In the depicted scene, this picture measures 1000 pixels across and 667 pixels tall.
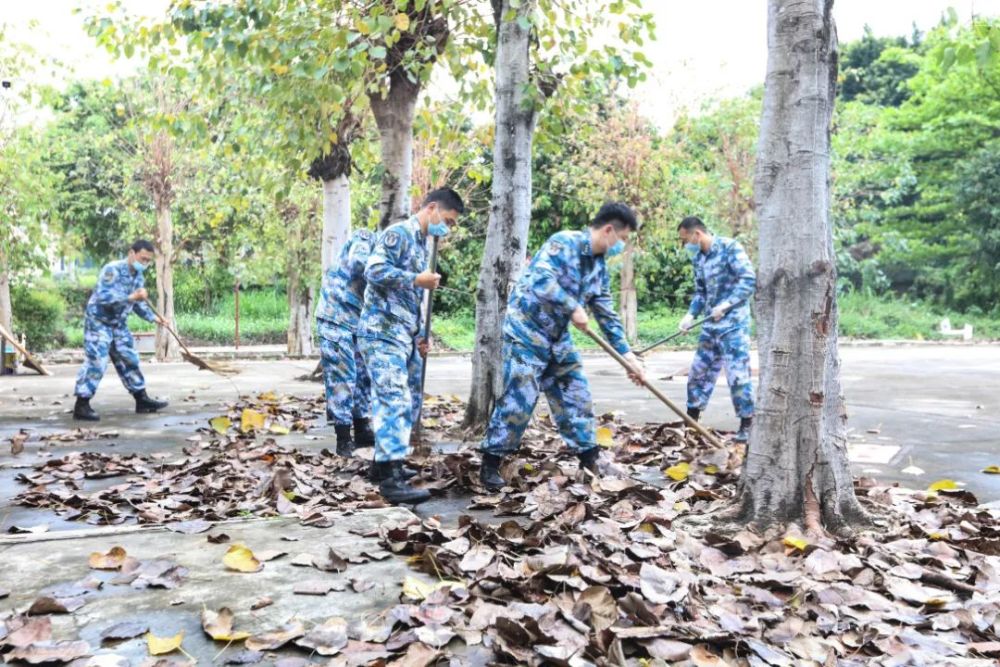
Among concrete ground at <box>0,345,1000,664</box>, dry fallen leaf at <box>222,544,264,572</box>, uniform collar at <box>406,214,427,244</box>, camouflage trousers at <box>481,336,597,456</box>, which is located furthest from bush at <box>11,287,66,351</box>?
dry fallen leaf at <box>222,544,264,572</box>

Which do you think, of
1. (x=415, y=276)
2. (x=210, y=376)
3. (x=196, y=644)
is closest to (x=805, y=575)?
(x=196, y=644)

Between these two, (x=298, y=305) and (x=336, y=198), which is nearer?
(x=336, y=198)

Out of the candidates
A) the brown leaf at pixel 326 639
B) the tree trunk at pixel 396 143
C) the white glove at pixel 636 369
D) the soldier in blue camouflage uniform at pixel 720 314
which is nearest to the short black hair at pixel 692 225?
the soldier in blue camouflage uniform at pixel 720 314

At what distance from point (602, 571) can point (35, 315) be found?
2233 cm

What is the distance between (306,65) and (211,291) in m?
→ 23.8

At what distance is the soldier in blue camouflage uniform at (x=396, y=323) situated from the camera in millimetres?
4969

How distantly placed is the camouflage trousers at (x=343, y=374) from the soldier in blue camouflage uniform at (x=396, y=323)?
132 centimetres

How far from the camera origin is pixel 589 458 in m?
5.36

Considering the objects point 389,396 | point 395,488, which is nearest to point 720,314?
point 389,396

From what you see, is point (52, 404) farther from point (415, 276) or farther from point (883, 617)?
point (883, 617)

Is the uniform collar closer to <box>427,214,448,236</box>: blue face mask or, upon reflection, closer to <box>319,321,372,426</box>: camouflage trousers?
<box>427,214,448,236</box>: blue face mask

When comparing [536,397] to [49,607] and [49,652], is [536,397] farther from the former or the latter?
[49,652]

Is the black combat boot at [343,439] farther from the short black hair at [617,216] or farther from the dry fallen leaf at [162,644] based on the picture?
the dry fallen leaf at [162,644]

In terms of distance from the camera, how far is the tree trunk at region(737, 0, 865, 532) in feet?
13.3
